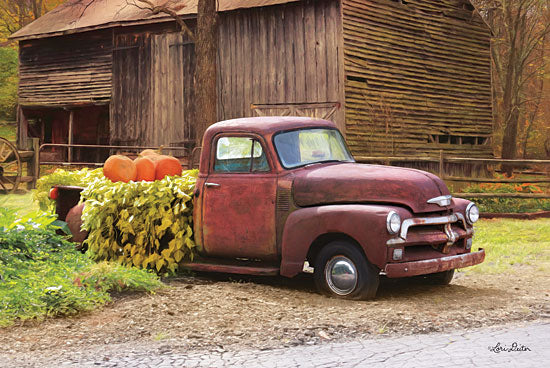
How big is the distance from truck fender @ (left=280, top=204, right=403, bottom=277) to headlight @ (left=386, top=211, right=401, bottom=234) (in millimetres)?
41

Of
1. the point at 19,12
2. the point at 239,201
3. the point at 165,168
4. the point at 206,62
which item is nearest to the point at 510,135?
the point at 206,62

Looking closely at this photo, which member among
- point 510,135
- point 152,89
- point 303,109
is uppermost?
point 152,89

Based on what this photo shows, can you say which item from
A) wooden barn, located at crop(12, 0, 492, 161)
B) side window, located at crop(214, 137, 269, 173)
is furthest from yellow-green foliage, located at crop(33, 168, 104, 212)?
wooden barn, located at crop(12, 0, 492, 161)

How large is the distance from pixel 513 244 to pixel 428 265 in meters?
4.95

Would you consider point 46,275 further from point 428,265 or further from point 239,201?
point 428,265

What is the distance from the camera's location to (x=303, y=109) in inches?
753

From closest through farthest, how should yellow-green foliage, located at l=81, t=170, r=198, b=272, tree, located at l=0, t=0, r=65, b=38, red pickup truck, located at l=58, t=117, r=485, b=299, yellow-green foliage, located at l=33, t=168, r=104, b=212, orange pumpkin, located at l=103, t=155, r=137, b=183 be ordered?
red pickup truck, located at l=58, t=117, r=485, b=299 → yellow-green foliage, located at l=81, t=170, r=198, b=272 → orange pumpkin, located at l=103, t=155, r=137, b=183 → yellow-green foliage, located at l=33, t=168, r=104, b=212 → tree, located at l=0, t=0, r=65, b=38

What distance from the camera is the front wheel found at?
6.46 metres

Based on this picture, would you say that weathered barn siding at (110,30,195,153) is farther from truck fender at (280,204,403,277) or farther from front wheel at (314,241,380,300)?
front wheel at (314,241,380,300)

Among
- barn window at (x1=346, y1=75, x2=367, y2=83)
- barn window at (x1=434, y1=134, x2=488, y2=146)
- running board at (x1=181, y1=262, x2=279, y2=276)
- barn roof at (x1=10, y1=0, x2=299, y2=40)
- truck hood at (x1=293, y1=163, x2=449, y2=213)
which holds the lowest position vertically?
running board at (x1=181, y1=262, x2=279, y2=276)

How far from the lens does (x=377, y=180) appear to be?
6.68 metres

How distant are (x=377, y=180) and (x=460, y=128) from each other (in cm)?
1733

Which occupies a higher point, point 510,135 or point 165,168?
point 510,135

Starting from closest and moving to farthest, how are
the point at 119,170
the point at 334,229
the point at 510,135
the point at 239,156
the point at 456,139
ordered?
the point at 334,229 < the point at 239,156 < the point at 119,170 < the point at 456,139 < the point at 510,135
